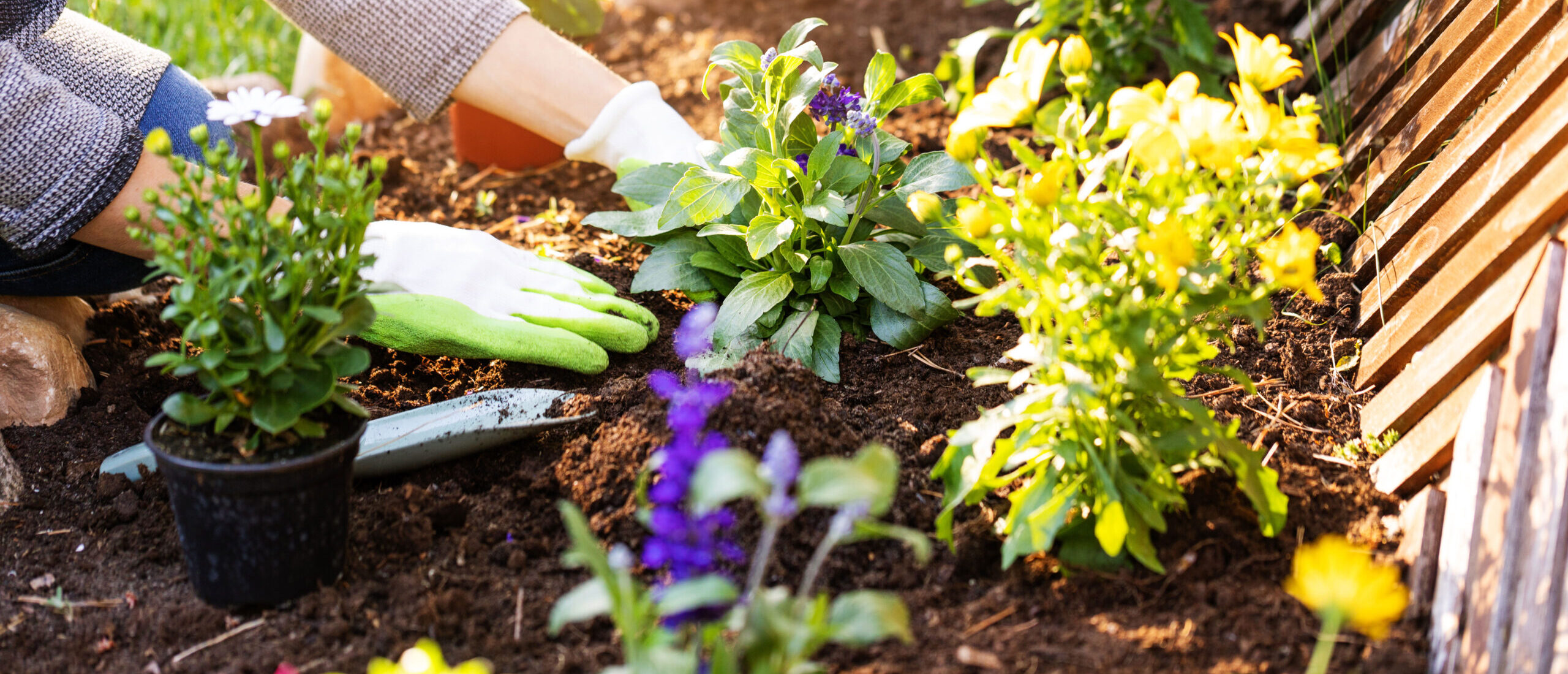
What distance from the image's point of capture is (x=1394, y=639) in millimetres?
1130

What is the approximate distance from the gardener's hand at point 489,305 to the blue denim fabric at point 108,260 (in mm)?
341

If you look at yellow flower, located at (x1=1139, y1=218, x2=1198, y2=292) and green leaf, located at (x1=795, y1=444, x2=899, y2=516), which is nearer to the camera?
green leaf, located at (x1=795, y1=444, x2=899, y2=516)

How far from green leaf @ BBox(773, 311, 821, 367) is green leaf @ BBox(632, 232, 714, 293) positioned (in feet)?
0.59

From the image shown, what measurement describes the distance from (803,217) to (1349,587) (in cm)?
92

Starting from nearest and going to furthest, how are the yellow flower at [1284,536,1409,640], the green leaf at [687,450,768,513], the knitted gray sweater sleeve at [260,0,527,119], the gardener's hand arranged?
the green leaf at [687,450,768,513], the yellow flower at [1284,536,1409,640], the gardener's hand, the knitted gray sweater sleeve at [260,0,527,119]

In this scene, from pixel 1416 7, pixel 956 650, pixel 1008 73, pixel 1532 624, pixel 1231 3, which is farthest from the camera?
pixel 1231 3

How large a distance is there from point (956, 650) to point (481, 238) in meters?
1.12

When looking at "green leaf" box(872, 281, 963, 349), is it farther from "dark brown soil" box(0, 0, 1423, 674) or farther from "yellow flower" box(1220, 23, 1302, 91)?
"yellow flower" box(1220, 23, 1302, 91)

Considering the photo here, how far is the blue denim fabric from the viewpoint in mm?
1610

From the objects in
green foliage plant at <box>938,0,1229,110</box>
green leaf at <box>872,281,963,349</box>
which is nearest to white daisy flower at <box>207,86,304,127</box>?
green leaf at <box>872,281,963,349</box>

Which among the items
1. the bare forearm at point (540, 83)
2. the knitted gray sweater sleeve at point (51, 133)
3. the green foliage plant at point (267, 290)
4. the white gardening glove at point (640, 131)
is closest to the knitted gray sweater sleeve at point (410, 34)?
the bare forearm at point (540, 83)

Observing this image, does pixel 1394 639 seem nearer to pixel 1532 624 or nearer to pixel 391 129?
pixel 1532 624

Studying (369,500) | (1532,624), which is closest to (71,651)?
(369,500)

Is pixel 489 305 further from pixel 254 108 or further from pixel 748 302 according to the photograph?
pixel 254 108
